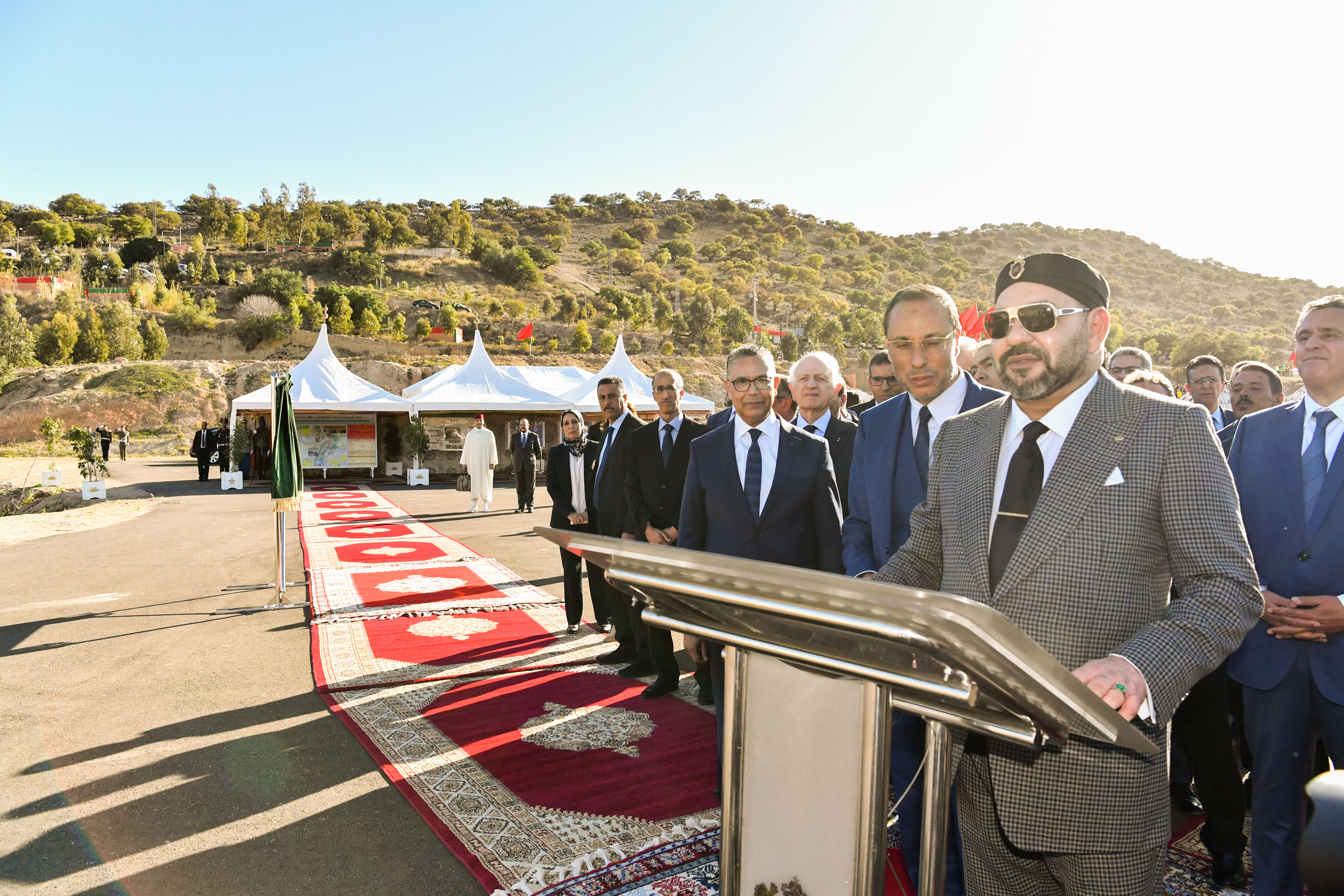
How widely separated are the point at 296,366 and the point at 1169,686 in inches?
927

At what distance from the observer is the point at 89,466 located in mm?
18000

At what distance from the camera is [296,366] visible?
2191 centimetres

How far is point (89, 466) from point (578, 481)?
16.3 meters

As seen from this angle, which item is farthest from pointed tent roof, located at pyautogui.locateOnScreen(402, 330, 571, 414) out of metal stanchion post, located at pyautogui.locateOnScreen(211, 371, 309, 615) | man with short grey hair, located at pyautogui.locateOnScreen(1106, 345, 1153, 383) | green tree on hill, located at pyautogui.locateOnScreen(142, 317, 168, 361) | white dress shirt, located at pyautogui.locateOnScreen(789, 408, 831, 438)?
green tree on hill, located at pyautogui.locateOnScreen(142, 317, 168, 361)

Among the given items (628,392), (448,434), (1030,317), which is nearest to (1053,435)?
(1030,317)

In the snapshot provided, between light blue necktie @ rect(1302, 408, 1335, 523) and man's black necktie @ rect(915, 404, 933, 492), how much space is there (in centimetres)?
120

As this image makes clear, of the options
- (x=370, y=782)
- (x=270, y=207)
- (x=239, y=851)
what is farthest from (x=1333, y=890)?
(x=270, y=207)

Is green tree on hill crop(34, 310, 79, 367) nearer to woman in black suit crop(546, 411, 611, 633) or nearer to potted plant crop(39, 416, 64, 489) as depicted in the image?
potted plant crop(39, 416, 64, 489)

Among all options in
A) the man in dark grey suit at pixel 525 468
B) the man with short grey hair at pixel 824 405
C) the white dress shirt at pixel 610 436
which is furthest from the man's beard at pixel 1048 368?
Answer: the man in dark grey suit at pixel 525 468

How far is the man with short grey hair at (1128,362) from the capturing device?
4922mm

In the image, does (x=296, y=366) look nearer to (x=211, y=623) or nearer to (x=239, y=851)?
(x=211, y=623)

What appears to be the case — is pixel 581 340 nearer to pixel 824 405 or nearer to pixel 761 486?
pixel 824 405

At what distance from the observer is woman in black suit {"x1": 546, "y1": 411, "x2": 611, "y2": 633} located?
6.61 m

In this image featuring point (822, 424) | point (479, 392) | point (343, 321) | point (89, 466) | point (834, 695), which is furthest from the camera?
point (343, 321)
